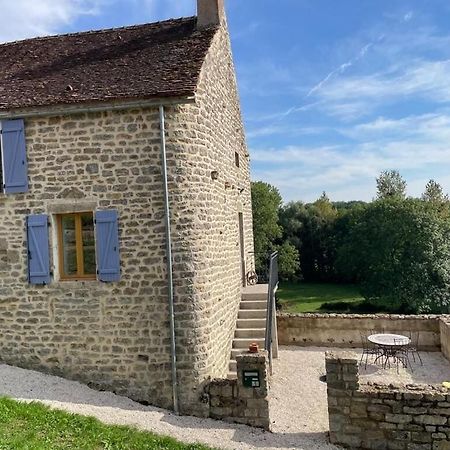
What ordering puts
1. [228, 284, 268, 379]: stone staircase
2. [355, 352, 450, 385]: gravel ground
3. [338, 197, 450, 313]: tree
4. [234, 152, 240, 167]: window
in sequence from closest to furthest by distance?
[228, 284, 268, 379]: stone staircase → [355, 352, 450, 385]: gravel ground → [234, 152, 240, 167]: window → [338, 197, 450, 313]: tree

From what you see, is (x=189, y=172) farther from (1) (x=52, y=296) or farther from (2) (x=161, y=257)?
(1) (x=52, y=296)

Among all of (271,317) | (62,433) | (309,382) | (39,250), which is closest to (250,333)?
(271,317)

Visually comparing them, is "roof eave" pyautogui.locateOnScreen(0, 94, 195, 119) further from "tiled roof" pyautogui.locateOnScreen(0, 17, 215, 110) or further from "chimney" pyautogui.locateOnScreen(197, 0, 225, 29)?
"chimney" pyautogui.locateOnScreen(197, 0, 225, 29)

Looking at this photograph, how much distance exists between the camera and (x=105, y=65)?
10523mm

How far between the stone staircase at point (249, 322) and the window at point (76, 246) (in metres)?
4.12

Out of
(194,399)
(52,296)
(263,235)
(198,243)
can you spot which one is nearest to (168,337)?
(194,399)

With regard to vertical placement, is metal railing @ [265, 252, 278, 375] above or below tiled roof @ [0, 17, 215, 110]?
below

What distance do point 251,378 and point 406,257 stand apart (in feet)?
59.4

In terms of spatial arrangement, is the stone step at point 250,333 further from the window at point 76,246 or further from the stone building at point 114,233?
the window at point 76,246

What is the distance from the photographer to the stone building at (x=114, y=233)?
8.93 meters

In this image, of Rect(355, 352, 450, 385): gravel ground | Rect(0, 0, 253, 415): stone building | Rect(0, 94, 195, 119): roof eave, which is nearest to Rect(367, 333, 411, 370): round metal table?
Rect(355, 352, 450, 385): gravel ground

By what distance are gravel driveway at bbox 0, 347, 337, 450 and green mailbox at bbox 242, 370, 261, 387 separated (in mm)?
784

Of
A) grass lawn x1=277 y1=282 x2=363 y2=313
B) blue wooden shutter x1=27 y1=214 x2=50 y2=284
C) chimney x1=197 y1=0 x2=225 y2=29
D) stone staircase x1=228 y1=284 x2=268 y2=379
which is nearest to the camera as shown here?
blue wooden shutter x1=27 y1=214 x2=50 y2=284

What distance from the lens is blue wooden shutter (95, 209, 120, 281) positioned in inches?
358
